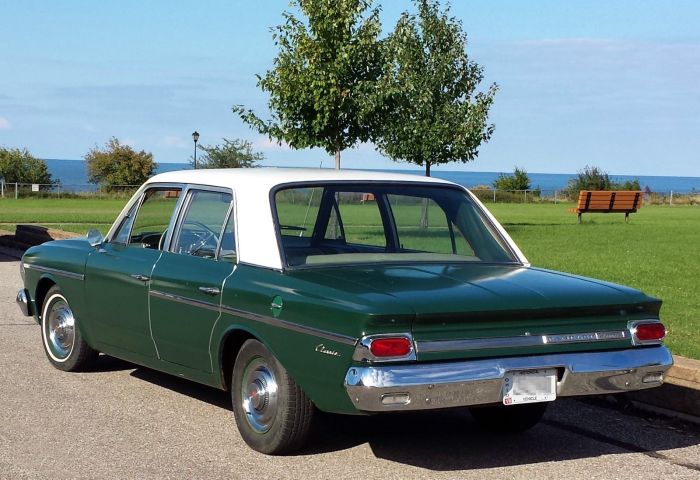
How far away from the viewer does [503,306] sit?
5.61m

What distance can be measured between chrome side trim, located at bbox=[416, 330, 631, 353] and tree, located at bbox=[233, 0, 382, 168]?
70.5ft

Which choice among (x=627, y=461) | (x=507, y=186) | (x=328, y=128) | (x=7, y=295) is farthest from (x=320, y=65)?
(x=507, y=186)

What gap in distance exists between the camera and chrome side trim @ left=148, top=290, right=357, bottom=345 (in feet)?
18.0

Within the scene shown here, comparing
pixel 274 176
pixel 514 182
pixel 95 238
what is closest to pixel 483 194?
pixel 514 182

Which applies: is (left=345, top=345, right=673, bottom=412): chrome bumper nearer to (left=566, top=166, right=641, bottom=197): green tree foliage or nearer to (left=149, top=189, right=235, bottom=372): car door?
(left=149, top=189, right=235, bottom=372): car door

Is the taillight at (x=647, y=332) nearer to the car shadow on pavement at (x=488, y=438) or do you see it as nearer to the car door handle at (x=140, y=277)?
the car shadow on pavement at (x=488, y=438)

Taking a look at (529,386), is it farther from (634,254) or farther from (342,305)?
(634,254)

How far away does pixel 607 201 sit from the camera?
37500 millimetres

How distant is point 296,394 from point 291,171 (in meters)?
1.80

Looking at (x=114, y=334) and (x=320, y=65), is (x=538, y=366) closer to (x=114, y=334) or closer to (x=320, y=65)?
(x=114, y=334)

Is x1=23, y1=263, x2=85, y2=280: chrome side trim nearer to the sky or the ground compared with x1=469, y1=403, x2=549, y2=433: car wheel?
nearer to the sky

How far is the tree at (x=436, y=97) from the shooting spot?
34.4 m

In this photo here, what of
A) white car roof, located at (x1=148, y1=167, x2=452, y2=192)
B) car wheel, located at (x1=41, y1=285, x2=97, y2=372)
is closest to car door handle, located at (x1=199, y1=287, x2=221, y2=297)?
white car roof, located at (x1=148, y1=167, x2=452, y2=192)

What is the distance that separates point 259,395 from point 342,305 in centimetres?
92
